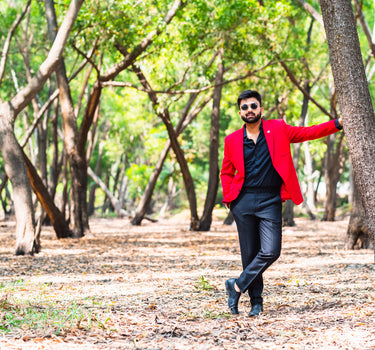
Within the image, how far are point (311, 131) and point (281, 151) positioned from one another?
33 centimetres

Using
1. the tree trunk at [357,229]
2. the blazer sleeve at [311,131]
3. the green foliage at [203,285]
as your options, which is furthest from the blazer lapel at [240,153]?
the tree trunk at [357,229]

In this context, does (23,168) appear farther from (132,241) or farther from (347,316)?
(347,316)

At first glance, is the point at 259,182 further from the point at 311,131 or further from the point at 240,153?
the point at 311,131

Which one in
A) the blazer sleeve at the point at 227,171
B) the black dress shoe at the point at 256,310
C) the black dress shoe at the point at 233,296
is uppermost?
the blazer sleeve at the point at 227,171

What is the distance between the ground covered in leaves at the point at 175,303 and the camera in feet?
14.1

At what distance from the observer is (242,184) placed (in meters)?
5.04

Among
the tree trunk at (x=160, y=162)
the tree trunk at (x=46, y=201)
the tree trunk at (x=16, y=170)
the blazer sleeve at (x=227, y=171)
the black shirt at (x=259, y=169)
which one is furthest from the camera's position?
the tree trunk at (x=160, y=162)

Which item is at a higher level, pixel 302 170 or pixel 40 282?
pixel 302 170

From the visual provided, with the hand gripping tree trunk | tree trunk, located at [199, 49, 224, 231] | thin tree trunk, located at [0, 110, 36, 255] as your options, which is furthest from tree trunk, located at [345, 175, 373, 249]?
tree trunk, located at [199, 49, 224, 231]

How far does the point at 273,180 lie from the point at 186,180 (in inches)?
519

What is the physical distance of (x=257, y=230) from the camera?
517cm

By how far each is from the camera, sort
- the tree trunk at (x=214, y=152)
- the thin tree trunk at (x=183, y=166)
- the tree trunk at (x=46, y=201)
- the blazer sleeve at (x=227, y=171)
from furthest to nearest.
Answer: the tree trunk at (x=214, y=152)
the thin tree trunk at (x=183, y=166)
the tree trunk at (x=46, y=201)
the blazer sleeve at (x=227, y=171)

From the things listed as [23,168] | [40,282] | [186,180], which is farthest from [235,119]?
[40,282]

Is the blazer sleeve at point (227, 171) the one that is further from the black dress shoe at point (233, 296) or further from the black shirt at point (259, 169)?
the black dress shoe at point (233, 296)
